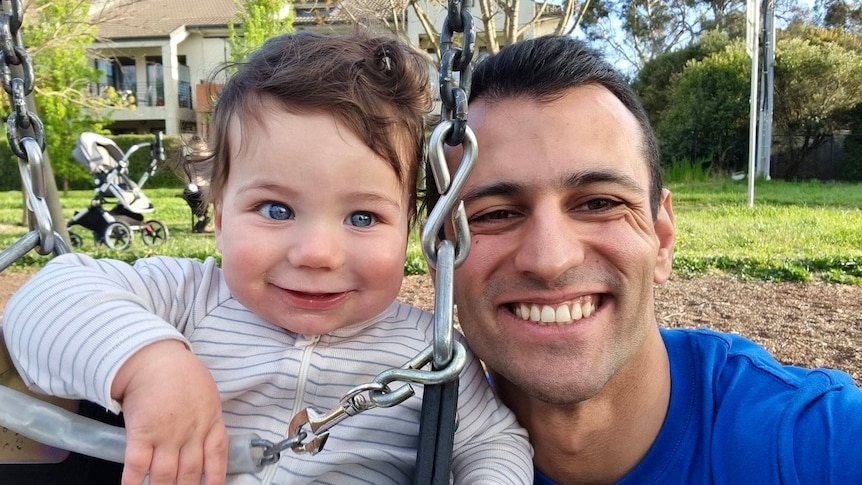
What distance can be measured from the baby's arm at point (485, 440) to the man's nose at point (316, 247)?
0.32 meters

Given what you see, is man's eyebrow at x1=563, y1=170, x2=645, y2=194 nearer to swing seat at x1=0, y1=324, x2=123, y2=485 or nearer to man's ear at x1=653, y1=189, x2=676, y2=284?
man's ear at x1=653, y1=189, x2=676, y2=284

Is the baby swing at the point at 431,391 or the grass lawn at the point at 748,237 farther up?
the baby swing at the point at 431,391

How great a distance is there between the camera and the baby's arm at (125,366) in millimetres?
963

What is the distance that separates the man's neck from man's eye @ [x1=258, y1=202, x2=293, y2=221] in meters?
0.62

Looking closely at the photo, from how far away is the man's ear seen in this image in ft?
5.24

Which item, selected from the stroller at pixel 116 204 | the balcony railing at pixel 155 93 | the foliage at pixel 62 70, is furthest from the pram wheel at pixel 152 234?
the balcony railing at pixel 155 93

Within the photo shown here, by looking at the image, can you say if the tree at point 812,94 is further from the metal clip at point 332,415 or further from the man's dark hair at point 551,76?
the metal clip at point 332,415

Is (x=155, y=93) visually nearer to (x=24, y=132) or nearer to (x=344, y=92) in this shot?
(x=24, y=132)

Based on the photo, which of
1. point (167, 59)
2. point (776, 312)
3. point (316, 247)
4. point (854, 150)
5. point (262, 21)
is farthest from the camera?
point (167, 59)

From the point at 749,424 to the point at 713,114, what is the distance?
17372 millimetres

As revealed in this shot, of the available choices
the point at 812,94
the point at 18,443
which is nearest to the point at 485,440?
the point at 18,443

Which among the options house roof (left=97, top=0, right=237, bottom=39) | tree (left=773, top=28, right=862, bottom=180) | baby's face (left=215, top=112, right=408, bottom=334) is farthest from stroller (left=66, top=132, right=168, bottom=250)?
house roof (left=97, top=0, right=237, bottom=39)

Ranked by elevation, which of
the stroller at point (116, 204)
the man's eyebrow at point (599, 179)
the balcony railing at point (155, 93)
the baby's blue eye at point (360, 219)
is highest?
the balcony railing at point (155, 93)

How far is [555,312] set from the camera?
134cm
